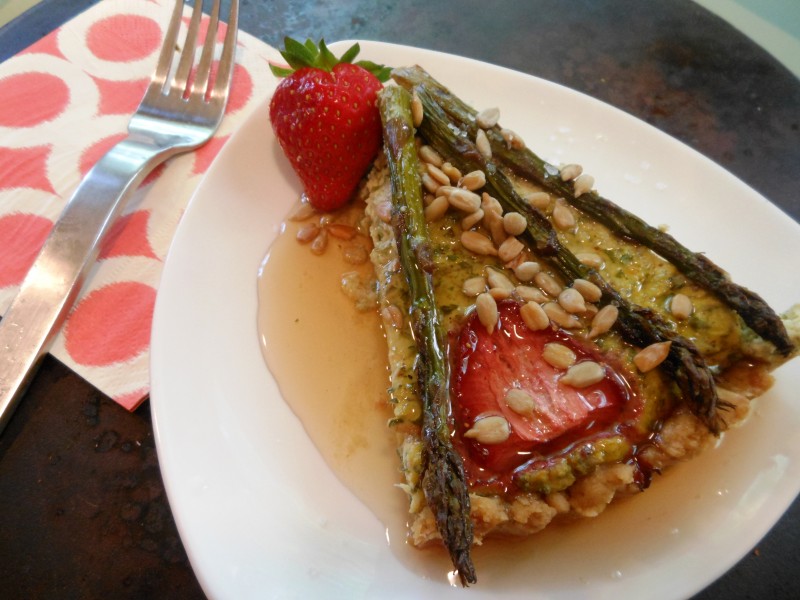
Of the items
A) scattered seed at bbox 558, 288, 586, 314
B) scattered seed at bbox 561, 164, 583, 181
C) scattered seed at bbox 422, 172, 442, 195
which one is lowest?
scattered seed at bbox 422, 172, 442, 195

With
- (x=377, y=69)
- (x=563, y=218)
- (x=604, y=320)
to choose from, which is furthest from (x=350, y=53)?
(x=604, y=320)

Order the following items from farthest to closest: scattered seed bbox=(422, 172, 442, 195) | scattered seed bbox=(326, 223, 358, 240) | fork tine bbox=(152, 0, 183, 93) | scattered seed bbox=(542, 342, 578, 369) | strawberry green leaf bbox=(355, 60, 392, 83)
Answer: fork tine bbox=(152, 0, 183, 93)
scattered seed bbox=(326, 223, 358, 240)
strawberry green leaf bbox=(355, 60, 392, 83)
scattered seed bbox=(422, 172, 442, 195)
scattered seed bbox=(542, 342, 578, 369)

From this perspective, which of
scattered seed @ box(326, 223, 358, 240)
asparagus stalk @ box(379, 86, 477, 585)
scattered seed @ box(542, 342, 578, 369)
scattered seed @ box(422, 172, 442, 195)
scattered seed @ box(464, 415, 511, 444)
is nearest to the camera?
asparagus stalk @ box(379, 86, 477, 585)

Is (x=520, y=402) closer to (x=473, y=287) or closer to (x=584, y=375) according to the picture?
(x=584, y=375)

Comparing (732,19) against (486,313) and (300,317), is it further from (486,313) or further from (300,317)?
(300,317)

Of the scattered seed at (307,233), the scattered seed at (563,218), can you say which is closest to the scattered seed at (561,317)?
the scattered seed at (563,218)

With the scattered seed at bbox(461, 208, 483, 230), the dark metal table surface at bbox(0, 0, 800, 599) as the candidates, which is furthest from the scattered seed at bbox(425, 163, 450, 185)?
the dark metal table surface at bbox(0, 0, 800, 599)

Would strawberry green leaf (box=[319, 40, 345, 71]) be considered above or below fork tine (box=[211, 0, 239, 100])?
above

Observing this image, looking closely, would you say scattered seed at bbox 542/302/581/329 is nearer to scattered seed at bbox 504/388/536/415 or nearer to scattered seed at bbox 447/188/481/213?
scattered seed at bbox 504/388/536/415

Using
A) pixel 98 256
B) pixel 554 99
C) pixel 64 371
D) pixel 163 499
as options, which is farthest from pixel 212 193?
pixel 554 99
